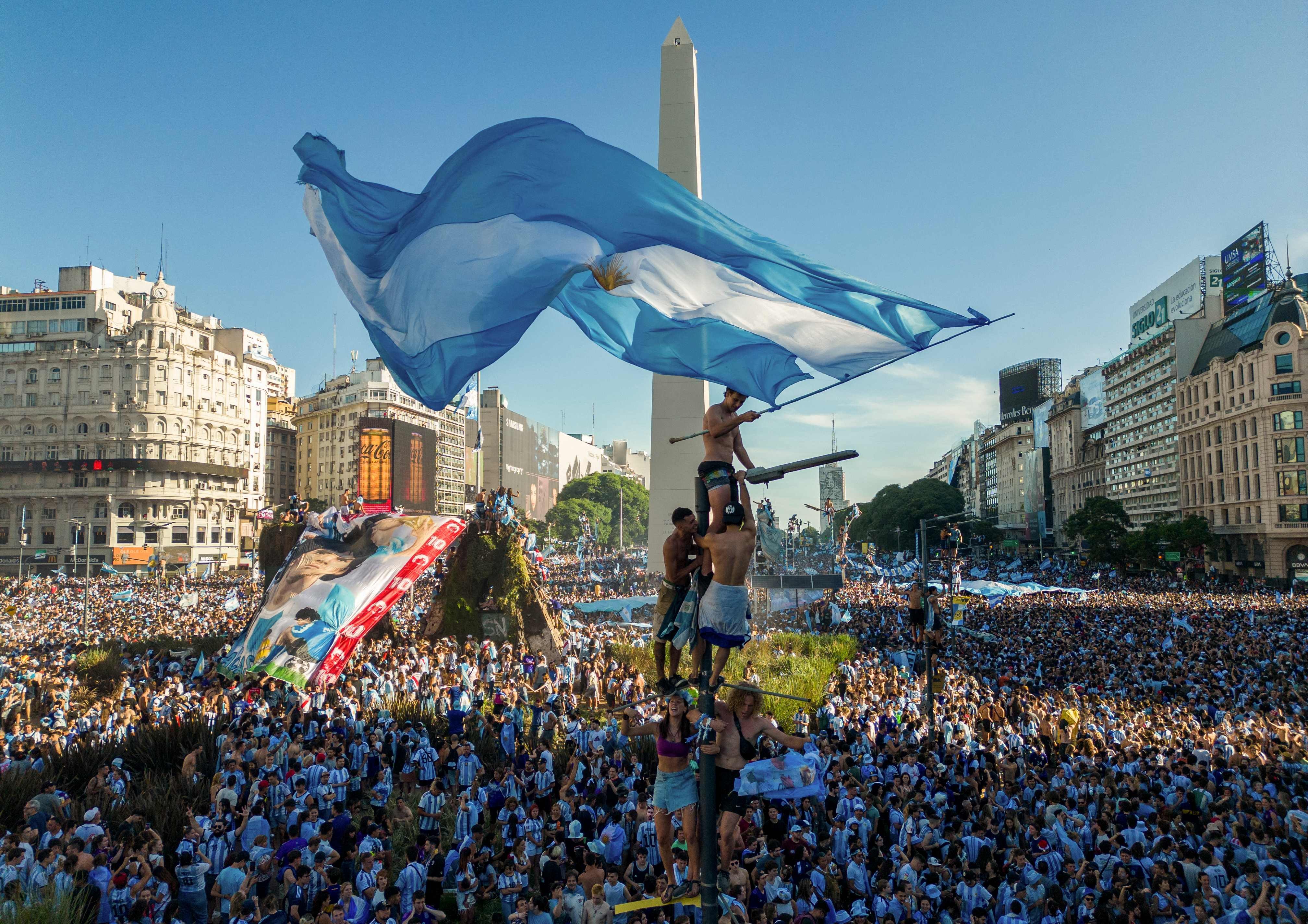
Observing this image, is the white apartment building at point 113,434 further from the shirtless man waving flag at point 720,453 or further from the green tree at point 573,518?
the shirtless man waving flag at point 720,453

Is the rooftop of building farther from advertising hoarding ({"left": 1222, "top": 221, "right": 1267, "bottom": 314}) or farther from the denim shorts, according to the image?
the denim shorts

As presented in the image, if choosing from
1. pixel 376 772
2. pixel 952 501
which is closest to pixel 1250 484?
pixel 952 501

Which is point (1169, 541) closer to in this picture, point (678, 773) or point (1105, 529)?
point (1105, 529)

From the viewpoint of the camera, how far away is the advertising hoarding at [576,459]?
16538cm

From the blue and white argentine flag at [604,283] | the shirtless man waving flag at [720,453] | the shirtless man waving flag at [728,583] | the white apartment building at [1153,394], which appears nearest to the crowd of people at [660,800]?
the shirtless man waving flag at [728,583]

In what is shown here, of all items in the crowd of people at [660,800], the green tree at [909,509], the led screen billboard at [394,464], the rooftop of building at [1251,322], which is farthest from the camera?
the green tree at [909,509]

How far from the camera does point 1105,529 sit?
6362 cm

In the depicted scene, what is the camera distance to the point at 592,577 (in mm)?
47875

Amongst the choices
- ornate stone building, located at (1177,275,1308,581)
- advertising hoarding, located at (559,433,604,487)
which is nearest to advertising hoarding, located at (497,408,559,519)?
advertising hoarding, located at (559,433,604,487)

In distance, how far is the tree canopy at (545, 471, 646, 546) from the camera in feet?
367

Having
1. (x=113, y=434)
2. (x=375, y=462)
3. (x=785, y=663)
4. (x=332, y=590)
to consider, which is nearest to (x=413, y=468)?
(x=375, y=462)

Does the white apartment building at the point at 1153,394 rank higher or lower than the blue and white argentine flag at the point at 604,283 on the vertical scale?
higher

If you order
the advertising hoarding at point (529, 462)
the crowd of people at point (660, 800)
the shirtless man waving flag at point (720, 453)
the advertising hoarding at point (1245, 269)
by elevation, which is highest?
the advertising hoarding at point (1245, 269)

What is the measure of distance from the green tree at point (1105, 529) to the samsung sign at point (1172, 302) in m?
19.4
